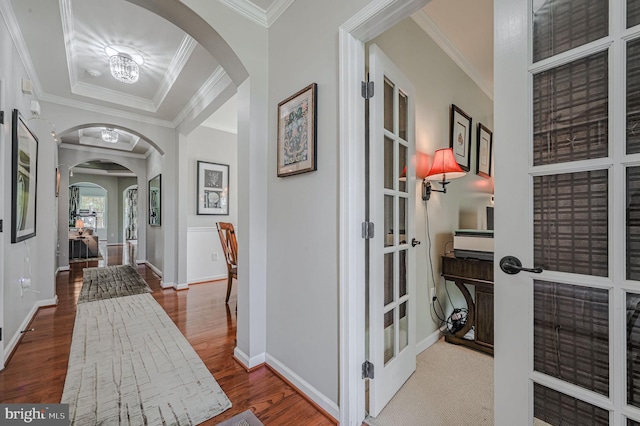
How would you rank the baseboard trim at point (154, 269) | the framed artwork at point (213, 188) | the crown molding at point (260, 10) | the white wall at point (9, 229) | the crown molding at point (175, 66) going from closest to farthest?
the crown molding at point (260, 10), the white wall at point (9, 229), the crown molding at point (175, 66), the framed artwork at point (213, 188), the baseboard trim at point (154, 269)

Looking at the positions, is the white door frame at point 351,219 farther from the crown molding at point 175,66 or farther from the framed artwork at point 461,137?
the crown molding at point 175,66

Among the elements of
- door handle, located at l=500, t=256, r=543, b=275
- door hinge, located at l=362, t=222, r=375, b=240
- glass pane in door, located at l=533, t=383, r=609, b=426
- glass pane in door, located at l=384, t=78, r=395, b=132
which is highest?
glass pane in door, located at l=384, t=78, r=395, b=132

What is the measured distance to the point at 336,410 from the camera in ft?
4.89

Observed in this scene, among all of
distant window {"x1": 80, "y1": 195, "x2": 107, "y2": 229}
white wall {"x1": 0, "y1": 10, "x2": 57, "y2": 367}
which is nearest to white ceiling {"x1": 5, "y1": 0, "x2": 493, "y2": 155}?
white wall {"x1": 0, "y1": 10, "x2": 57, "y2": 367}

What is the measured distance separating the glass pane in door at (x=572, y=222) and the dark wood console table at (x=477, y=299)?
1.41 meters

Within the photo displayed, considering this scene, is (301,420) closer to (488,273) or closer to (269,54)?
(488,273)

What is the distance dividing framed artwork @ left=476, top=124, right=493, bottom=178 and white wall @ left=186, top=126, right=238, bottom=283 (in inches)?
157

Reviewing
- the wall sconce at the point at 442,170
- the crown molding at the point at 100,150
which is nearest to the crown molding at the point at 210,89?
the wall sconce at the point at 442,170

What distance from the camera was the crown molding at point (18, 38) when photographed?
1.97 m

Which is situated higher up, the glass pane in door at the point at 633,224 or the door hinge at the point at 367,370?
the glass pane in door at the point at 633,224

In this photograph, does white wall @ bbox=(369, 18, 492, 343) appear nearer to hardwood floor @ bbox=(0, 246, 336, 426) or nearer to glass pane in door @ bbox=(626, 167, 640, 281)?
hardwood floor @ bbox=(0, 246, 336, 426)

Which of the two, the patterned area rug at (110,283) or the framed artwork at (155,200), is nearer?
the patterned area rug at (110,283)

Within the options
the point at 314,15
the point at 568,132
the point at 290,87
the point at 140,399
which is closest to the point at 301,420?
the point at 140,399

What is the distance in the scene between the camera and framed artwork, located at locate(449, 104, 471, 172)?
2.65 metres
